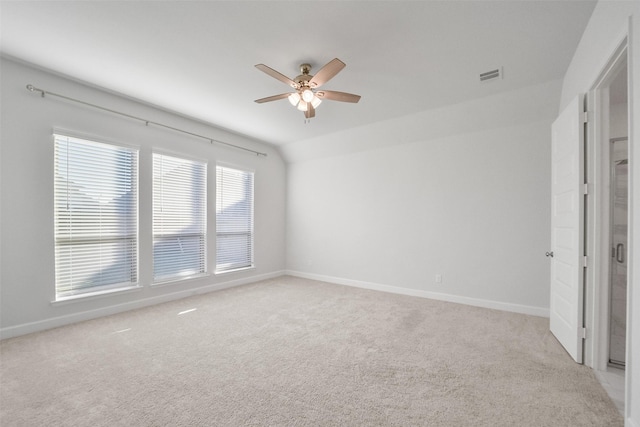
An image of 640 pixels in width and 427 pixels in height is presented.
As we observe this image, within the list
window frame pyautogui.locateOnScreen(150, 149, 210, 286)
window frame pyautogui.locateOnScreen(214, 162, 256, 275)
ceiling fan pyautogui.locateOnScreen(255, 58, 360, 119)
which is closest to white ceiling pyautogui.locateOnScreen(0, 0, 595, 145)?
ceiling fan pyautogui.locateOnScreen(255, 58, 360, 119)

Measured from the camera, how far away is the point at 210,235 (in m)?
4.79

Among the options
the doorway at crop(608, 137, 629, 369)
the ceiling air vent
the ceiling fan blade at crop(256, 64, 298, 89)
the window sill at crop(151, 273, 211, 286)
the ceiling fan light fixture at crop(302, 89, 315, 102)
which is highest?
the ceiling air vent

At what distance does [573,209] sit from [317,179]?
4.18m

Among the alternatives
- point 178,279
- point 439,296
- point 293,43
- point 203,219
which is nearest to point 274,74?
point 293,43

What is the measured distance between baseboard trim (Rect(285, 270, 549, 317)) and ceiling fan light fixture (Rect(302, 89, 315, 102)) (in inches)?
136

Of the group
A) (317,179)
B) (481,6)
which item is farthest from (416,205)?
(481,6)

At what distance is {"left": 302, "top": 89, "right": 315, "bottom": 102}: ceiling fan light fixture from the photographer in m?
2.78

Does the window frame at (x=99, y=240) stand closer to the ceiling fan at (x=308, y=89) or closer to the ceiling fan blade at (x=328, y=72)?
the ceiling fan at (x=308, y=89)

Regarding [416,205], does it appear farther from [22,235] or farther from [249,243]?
[22,235]

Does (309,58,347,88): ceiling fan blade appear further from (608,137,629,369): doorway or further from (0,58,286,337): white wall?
(608,137,629,369): doorway

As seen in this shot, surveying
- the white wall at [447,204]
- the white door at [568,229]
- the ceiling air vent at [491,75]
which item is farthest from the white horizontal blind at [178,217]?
the white door at [568,229]

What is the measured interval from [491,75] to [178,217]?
468cm

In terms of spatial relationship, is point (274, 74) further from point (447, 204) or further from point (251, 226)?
point (251, 226)

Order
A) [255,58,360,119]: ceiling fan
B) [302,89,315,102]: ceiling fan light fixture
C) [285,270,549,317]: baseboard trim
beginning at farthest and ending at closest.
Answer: [285,270,549,317]: baseboard trim, [302,89,315,102]: ceiling fan light fixture, [255,58,360,119]: ceiling fan
